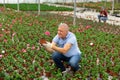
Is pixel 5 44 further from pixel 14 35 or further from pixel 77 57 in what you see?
pixel 77 57

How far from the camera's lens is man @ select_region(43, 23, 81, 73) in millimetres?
6555

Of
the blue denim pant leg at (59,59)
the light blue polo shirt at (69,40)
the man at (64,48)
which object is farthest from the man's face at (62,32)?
the blue denim pant leg at (59,59)

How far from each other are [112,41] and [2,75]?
5.10 m

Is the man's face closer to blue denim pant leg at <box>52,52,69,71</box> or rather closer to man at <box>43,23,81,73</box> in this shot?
man at <box>43,23,81,73</box>

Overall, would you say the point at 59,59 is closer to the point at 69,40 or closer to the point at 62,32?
the point at 69,40

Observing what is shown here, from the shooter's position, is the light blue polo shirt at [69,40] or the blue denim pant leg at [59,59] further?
the blue denim pant leg at [59,59]

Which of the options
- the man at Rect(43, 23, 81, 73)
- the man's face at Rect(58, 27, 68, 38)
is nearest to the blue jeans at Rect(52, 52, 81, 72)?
the man at Rect(43, 23, 81, 73)

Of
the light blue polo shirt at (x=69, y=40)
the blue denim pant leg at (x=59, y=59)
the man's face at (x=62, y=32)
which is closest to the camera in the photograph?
the man's face at (x=62, y=32)

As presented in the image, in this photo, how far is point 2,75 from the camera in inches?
264

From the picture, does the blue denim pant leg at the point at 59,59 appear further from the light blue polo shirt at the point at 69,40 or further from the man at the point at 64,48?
the light blue polo shirt at the point at 69,40

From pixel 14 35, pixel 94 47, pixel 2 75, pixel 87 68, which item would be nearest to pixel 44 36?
pixel 14 35

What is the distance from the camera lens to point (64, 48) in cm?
658

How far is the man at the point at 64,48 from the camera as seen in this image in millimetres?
6555

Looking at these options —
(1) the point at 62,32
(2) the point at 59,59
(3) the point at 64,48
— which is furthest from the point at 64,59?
(1) the point at 62,32
